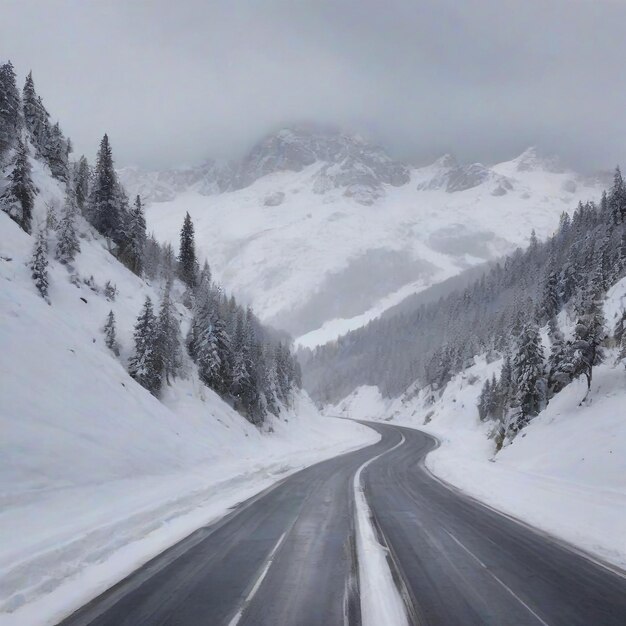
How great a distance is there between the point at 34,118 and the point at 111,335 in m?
31.0

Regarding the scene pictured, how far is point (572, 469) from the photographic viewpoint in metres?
19.4

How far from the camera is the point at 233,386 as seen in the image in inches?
1620

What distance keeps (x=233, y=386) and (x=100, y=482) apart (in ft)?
93.9

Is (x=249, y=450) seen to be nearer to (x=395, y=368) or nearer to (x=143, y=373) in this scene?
(x=143, y=373)

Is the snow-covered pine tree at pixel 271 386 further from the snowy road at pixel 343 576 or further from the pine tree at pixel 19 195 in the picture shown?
the snowy road at pixel 343 576

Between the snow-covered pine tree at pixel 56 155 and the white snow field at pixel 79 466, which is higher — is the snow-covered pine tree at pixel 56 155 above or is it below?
above

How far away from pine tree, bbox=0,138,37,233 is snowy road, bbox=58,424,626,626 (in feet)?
91.5

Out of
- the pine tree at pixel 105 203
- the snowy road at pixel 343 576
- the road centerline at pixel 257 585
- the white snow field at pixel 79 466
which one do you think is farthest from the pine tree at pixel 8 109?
the road centerline at pixel 257 585

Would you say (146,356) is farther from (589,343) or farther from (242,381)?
(589,343)

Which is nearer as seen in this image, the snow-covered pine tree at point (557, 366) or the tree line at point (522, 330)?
the snow-covered pine tree at point (557, 366)

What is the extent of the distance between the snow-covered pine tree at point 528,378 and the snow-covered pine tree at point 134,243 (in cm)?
3619

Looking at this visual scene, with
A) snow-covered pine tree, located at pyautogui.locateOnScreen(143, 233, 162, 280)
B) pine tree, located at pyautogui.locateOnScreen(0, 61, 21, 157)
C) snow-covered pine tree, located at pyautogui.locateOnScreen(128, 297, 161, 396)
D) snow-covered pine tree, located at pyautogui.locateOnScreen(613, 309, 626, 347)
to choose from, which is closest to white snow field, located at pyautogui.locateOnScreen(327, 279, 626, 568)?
snow-covered pine tree, located at pyautogui.locateOnScreen(613, 309, 626, 347)

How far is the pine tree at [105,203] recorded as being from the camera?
149 feet

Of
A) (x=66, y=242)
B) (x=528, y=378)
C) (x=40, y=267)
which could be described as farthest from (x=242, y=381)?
(x=528, y=378)
